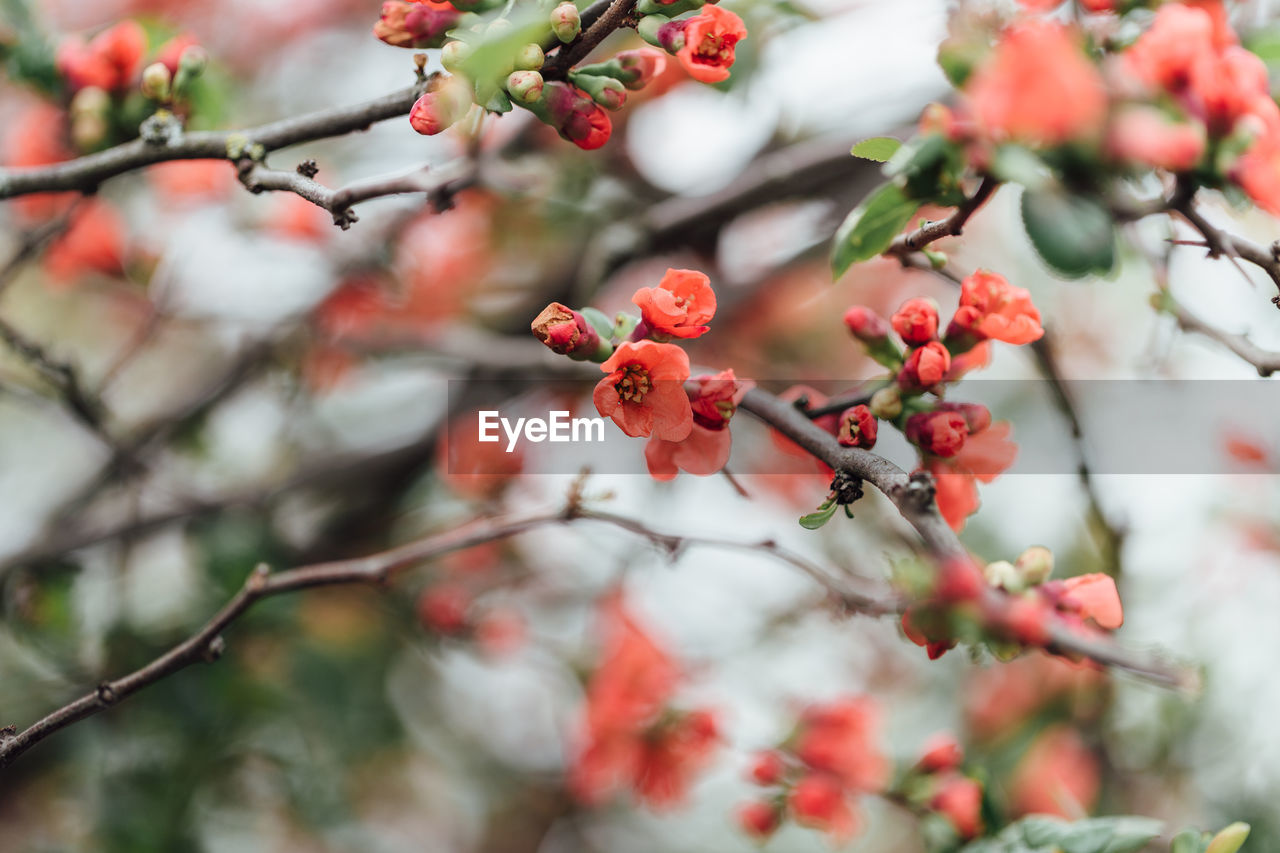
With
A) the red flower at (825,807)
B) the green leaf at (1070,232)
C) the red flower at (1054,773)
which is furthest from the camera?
the red flower at (1054,773)

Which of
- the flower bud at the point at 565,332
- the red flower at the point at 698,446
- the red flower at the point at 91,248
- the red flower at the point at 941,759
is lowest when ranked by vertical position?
the red flower at the point at 941,759

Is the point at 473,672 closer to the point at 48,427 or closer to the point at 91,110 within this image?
the point at 48,427

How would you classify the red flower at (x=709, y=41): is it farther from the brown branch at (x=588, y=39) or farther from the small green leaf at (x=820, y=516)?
the small green leaf at (x=820, y=516)

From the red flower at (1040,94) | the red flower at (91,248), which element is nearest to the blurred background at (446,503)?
the red flower at (91,248)

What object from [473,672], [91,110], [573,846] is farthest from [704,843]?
[91,110]

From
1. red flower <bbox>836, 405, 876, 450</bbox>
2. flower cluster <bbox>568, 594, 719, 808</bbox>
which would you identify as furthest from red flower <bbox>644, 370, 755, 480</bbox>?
flower cluster <bbox>568, 594, 719, 808</bbox>

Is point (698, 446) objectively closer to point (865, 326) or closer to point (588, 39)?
point (865, 326)

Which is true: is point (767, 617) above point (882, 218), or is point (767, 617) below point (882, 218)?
below
